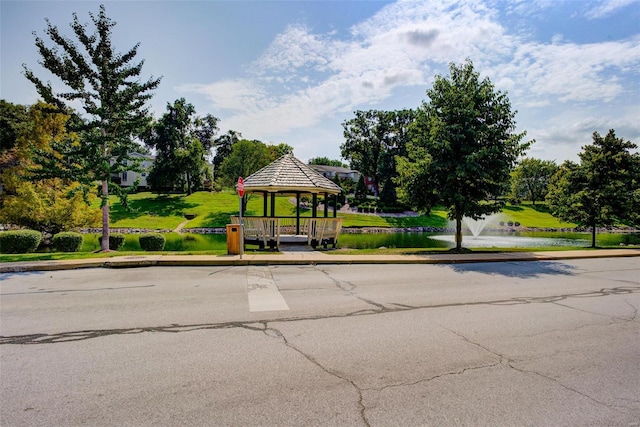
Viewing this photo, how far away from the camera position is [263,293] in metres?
8.10

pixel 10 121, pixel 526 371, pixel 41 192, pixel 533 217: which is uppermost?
pixel 10 121

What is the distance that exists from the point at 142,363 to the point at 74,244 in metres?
14.6

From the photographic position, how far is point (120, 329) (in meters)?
5.60

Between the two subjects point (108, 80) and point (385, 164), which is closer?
point (108, 80)

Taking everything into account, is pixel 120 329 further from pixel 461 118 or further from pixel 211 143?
pixel 211 143

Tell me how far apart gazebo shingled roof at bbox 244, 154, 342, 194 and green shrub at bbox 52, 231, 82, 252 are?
7.40m

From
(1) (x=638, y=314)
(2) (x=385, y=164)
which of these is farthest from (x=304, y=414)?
(2) (x=385, y=164)

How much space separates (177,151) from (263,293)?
48537 millimetres

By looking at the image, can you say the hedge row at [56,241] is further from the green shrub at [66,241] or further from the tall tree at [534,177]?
the tall tree at [534,177]

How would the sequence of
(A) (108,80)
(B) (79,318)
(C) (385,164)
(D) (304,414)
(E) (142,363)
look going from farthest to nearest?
1. (C) (385,164)
2. (A) (108,80)
3. (B) (79,318)
4. (E) (142,363)
5. (D) (304,414)

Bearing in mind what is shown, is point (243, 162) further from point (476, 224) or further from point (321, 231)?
point (321, 231)

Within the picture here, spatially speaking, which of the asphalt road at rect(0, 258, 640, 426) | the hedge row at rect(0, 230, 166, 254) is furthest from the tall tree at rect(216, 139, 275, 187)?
the asphalt road at rect(0, 258, 640, 426)

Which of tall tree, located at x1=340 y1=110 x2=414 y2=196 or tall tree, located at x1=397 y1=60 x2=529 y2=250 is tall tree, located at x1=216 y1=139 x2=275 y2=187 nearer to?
tall tree, located at x1=340 y1=110 x2=414 y2=196

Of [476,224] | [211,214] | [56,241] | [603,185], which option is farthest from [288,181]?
[476,224]
